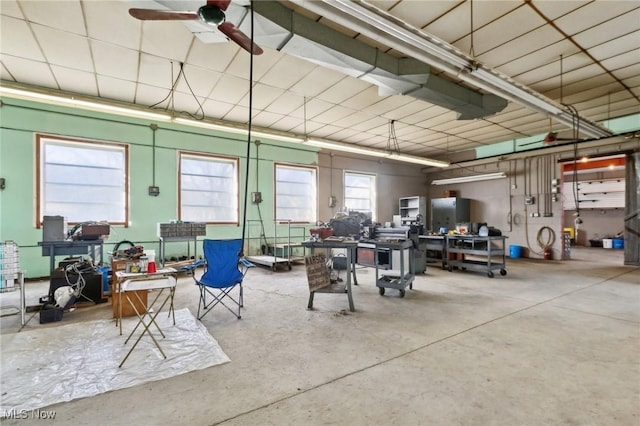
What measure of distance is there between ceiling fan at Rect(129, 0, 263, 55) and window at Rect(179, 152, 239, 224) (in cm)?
479

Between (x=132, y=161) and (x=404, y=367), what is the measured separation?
6.56m

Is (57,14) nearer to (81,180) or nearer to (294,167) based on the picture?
(81,180)

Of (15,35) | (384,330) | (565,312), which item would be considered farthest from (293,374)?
(15,35)

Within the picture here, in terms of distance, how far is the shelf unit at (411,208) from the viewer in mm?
9938

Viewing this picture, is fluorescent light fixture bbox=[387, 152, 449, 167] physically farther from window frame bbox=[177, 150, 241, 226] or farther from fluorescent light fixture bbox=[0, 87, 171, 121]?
fluorescent light fixture bbox=[0, 87, 171, 121]

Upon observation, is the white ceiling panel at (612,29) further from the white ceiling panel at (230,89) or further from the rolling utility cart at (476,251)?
the white ceiling panel at (230,89)

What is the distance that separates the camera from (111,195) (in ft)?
20.0

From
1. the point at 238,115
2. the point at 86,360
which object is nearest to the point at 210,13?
the point at 86,360

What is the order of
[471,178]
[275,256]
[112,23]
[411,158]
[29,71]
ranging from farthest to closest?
[471,178] → [411,158] → [275,256] → [29,71] → [112,23]

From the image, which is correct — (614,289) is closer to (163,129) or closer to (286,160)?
(286,160)

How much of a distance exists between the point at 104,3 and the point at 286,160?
5.43 metres

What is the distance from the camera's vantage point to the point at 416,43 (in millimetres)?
2994

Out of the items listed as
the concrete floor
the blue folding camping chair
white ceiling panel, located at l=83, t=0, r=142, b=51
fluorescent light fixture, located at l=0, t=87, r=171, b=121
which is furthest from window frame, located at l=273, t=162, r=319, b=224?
white ceiling panel, located at l=83, t=0, r=142, b=51

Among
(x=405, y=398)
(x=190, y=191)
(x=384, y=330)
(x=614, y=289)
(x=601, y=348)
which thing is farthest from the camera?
(x=190, y=191)
